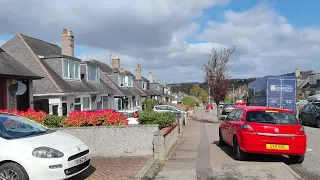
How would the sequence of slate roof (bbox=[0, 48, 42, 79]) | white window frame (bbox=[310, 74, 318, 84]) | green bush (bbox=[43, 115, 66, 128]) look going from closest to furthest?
green bush (bbox=[43, 115, 66, 128]), slate roof (bbox=[0, 48, 42, 79]), white window frame (bbox=[310, 74, 318, 84])

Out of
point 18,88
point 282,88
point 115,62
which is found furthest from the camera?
point 115,62

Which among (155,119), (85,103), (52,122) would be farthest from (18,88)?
(85,103)

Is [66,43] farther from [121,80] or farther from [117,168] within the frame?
[117,168]

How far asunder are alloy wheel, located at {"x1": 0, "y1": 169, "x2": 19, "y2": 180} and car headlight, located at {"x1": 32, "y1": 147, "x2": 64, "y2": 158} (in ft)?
1.57

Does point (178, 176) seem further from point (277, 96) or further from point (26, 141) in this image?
point (277, 96)

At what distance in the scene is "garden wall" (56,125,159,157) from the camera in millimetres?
9141

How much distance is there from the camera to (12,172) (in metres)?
5.96

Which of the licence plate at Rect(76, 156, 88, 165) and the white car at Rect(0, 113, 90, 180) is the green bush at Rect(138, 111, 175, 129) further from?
the white car at Rect(0, 113, 90, 180)

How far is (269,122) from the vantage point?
9000 millimetres

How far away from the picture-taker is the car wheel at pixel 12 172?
5914 mm

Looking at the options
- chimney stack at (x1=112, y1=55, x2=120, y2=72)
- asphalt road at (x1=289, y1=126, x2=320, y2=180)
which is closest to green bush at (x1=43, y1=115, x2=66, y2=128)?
asphalt road at (x1=289, y1=126, x2=320, y2=180)

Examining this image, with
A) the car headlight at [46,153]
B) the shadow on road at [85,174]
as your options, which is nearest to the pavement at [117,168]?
the shadow on road at [85,174]

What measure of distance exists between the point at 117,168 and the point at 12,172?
7.91ft

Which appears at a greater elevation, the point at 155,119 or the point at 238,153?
the point at 155,119
